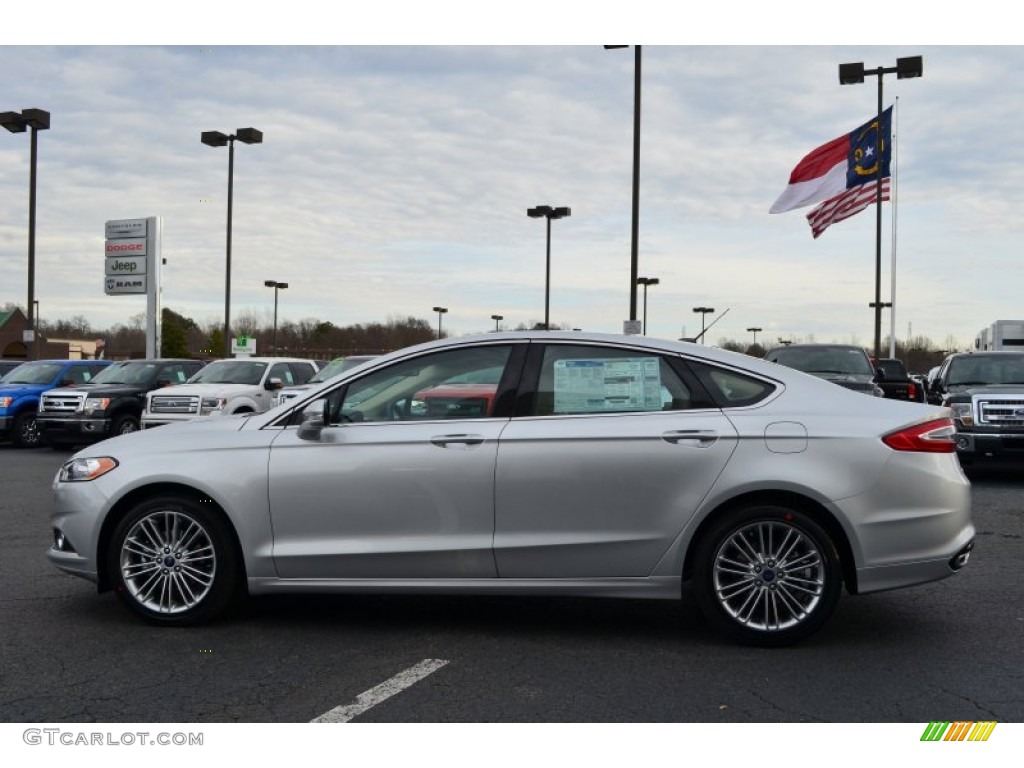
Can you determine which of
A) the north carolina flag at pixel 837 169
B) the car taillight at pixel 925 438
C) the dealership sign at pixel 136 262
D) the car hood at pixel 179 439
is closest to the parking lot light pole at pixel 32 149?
the dealership sign at pixel 136 262

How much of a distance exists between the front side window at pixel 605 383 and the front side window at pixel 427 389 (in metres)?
0.29

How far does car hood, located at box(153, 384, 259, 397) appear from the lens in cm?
1828

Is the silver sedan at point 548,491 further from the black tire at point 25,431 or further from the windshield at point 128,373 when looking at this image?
the black tire at point 25,431

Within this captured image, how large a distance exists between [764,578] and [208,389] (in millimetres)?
14377

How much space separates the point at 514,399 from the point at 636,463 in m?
0.76

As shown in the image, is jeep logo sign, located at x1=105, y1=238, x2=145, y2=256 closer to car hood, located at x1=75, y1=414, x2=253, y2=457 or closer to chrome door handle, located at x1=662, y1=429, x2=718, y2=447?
car hood, located at x1=75, y1=414, x2=253, y2=457

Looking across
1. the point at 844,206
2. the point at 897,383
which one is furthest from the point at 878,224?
the point at 897,383

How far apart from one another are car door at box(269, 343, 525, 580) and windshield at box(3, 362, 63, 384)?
1753 centimetres

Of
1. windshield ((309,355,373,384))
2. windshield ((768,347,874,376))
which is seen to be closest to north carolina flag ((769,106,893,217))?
windshield ((768,347,874,376))

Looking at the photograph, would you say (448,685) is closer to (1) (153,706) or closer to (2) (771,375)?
(1) (153,706)

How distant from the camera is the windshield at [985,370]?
1477cm

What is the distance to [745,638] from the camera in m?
5.68

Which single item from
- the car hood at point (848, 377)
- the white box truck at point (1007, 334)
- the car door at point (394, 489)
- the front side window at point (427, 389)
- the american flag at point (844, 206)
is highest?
the american flag at point (844, 206)

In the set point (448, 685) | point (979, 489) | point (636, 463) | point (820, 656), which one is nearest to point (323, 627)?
point (448, 685)
